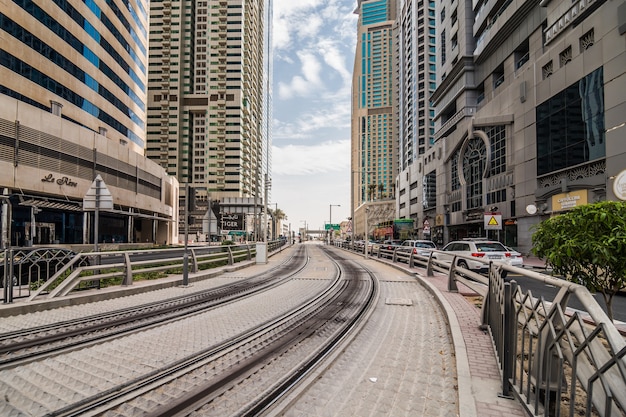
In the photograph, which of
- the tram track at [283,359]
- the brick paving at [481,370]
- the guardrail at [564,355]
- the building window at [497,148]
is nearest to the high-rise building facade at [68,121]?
the tram track at [283,359]

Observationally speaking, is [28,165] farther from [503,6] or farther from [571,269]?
[503,6]

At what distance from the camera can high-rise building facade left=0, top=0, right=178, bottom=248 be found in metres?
32.3

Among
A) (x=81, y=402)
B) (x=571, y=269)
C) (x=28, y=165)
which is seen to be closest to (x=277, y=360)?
(x=81, y=402)

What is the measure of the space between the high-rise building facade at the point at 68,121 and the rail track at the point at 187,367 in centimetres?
1836

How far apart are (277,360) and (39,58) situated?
44.5 metres

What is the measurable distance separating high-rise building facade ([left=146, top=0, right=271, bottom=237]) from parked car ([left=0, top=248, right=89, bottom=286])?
114 metres

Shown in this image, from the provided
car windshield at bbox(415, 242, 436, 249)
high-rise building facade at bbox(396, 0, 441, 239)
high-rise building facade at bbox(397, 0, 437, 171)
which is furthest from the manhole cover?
high-rise building facade at bbox(397, 0, 437, 171)

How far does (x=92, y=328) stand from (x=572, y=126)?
109ft

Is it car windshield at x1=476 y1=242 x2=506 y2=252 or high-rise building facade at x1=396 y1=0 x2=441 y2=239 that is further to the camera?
high-rise building facade at x1=396 y1=0 x2=441 y2=239

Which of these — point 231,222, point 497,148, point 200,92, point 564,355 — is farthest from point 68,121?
point 200,92

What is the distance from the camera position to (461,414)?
11.4 feet

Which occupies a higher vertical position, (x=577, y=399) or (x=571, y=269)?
(x=571, y=269)

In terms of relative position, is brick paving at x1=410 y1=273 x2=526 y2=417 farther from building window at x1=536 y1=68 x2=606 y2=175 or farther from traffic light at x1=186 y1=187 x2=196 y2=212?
building window at x1=536 y1=68 x2=606 y2=175

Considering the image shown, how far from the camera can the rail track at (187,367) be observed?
3938 millimetres
